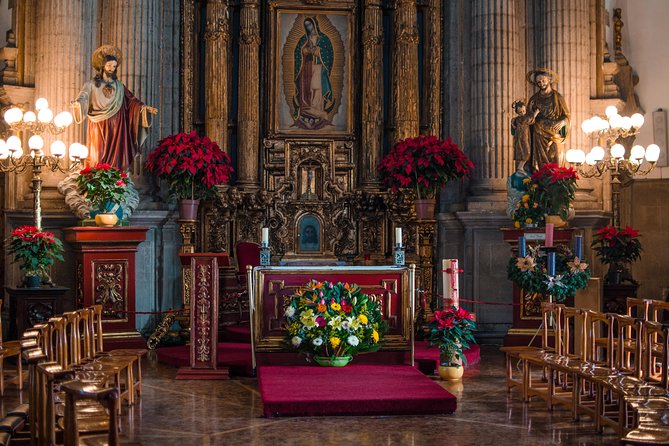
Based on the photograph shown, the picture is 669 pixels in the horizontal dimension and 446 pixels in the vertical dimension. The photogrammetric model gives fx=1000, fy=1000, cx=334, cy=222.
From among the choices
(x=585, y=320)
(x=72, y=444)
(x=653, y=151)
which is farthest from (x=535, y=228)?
(x=72, y=444)

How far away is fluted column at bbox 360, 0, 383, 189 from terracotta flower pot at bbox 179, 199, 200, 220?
2.94 metres

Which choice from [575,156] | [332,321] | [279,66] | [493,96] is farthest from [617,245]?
[279,66]

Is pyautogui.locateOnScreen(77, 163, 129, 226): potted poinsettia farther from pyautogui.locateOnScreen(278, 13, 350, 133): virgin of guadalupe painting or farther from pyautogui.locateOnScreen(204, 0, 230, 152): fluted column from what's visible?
pyautogui.locateOnScreen(278, 13, 350, 133): virgin of guadalupe painting

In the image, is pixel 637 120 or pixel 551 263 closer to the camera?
pixel 551 263

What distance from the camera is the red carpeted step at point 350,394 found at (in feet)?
28.1

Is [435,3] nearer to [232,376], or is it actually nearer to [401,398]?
[232,376]

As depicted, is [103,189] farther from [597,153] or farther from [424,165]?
[597,153]

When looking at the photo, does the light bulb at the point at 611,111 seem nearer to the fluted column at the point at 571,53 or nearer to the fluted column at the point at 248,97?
the fluted column at the point at 571,53

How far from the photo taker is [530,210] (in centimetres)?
1279

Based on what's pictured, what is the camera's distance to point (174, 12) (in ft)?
49.2

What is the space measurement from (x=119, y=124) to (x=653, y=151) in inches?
270

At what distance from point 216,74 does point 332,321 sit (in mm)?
6088

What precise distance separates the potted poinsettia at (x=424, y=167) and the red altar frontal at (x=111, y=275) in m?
3.45

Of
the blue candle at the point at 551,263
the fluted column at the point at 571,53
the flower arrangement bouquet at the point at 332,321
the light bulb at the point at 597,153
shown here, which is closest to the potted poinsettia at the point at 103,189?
the flower arrangement bouquet at the point at 332,321
